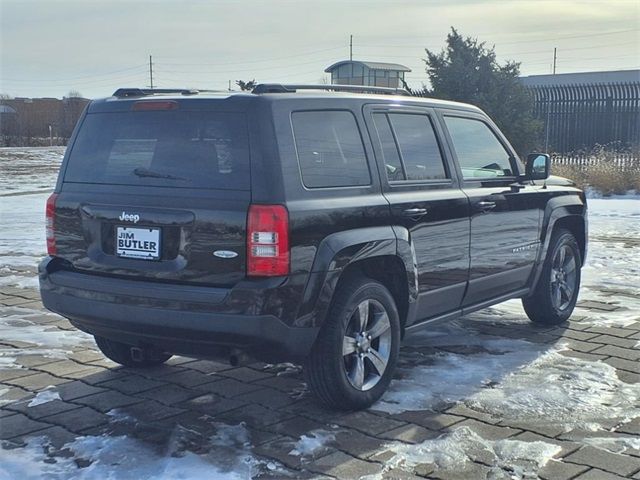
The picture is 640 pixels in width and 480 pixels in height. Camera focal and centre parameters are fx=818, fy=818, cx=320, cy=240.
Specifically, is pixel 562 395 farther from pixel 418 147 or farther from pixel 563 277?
pixel 563 277

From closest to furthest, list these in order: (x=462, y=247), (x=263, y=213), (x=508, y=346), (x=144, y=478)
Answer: (x=144, y=478), (x=263, y=213), (x=462, y=247), (x=508, y=346)

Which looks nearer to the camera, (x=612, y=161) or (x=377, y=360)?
(x=377, y=360)

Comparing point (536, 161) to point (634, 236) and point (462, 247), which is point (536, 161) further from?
point (634, 236)

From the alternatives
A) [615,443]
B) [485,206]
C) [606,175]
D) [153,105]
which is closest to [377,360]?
[615,443]

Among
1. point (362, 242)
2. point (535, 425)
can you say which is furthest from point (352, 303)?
point (535, 425)

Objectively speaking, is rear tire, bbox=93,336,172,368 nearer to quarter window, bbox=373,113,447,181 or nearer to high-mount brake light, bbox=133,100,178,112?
high-mount brake light, bbox=133,100,178,112

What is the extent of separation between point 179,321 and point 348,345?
103 centimetres

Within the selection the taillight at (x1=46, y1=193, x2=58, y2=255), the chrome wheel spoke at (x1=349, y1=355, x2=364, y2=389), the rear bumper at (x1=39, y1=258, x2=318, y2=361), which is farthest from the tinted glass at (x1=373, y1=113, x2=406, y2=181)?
the taillight at (x1=46, y1=193, x2=58, y2=255)

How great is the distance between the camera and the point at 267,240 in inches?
164

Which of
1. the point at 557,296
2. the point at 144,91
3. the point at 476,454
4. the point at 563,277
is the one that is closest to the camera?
the point at 476,454

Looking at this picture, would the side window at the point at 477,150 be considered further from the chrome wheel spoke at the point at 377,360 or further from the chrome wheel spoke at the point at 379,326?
the chrome wheel spoke at the point at 377,360

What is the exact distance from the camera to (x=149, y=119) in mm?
4641

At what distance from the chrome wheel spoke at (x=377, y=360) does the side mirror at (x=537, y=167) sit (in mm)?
2303

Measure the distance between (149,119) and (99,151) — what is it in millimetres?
423
